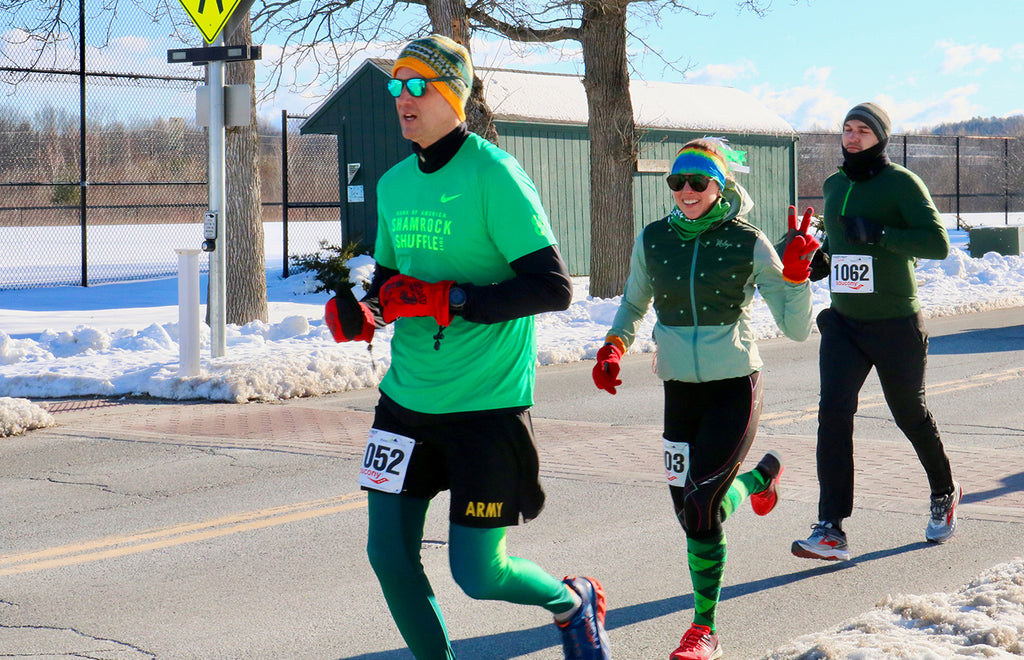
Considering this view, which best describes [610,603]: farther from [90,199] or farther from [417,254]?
[90,199]

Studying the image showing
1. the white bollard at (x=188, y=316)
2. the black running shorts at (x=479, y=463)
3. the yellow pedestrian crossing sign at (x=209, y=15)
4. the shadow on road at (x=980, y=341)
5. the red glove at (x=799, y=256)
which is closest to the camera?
the black running shorts at (x=479, y=463)

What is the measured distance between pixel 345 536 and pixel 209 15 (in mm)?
6545

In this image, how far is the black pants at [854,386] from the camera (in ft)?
17.4

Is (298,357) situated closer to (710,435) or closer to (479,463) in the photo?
(710,435)

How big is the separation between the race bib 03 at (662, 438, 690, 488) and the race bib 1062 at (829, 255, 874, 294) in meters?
1.66

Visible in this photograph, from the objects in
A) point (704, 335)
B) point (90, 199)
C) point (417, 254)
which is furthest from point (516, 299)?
point (90, 199)

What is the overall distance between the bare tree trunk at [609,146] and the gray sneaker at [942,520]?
12110mm

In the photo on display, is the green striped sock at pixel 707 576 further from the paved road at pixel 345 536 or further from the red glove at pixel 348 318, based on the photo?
the red glove at pixel 348 318

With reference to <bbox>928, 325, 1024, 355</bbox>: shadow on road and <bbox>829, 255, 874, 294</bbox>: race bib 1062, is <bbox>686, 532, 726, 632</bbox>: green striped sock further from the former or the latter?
<bbox>928, 325, 1024, 355</bbox>: shadow on road

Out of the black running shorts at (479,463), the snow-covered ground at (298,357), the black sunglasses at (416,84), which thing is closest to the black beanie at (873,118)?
the snow-covered ground at (298,357)

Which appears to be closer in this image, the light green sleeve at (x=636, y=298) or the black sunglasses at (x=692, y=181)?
the black sunglasses at (x=692, y=181)

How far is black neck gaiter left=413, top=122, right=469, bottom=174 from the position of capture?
338 cm

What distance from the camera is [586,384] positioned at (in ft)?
35.7

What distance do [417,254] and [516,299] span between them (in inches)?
16.6
